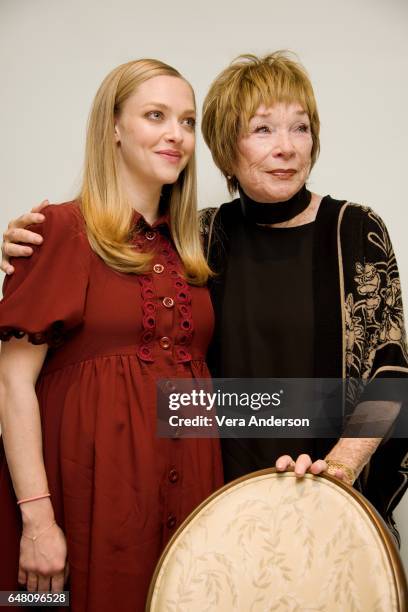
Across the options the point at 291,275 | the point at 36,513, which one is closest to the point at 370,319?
the point at 291,275

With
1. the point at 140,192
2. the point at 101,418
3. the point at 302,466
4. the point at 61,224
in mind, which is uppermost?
the point at 140,192

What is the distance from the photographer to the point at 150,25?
2164 millimetres

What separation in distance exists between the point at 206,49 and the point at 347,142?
20.5 inches

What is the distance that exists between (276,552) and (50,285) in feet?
2.14

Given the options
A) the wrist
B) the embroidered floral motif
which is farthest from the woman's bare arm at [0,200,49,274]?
the embroidered floral motif

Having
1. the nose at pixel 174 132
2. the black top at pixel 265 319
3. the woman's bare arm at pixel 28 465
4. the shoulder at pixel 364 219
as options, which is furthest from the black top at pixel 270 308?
the woman's bare arm at pixel 28 465

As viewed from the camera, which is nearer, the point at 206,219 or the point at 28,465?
the point at 28,465

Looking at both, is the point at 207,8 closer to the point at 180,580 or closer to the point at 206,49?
the point at 206,49

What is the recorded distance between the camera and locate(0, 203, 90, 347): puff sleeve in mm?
1352

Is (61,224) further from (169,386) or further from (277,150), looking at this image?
(277,150)

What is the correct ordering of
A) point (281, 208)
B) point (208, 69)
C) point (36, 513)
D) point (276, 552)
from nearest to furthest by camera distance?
point (276, 552) < point (36, 513) < point (281, 208) < point (208, 69)

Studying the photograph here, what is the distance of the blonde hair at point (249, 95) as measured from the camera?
1.64 metres

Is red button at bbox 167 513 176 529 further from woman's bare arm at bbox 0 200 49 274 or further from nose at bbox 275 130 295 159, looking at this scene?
nose at bbox 275 130 295 159

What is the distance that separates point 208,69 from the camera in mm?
2160
